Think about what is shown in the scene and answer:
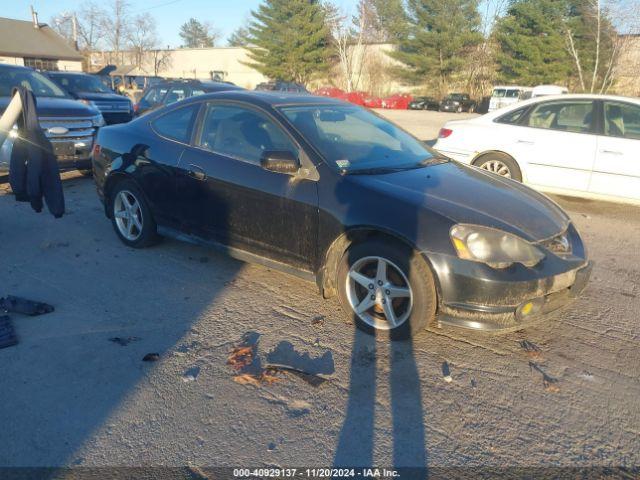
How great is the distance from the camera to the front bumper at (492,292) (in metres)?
3.01

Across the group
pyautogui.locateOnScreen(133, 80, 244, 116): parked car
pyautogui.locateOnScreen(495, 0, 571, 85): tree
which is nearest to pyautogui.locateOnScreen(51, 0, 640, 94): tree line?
pyautogui.locateOnScreen(495, 0, 571, 85): tree

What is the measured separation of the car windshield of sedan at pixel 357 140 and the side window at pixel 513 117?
3.31 meters

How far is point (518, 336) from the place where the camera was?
353cm

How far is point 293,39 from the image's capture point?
54188mm

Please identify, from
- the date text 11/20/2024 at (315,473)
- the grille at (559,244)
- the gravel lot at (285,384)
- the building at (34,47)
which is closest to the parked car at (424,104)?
the building at (34,47)

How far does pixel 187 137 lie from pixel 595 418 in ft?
12.3

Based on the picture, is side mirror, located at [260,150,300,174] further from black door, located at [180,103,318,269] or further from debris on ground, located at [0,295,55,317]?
debris on ground, located at [0,295,55,317]

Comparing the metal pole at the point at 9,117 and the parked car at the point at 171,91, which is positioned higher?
the parked car at the point at 171,91

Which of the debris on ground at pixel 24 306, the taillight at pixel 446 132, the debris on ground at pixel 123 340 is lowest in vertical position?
the debris on ground at pixel 123 340

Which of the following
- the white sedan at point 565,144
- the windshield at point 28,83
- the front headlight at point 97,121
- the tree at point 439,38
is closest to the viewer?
the white sedan at point 565,144

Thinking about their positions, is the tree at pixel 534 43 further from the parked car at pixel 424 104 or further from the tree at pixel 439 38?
the parked car at pixel 424 104

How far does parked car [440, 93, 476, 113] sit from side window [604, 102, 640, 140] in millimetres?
35602

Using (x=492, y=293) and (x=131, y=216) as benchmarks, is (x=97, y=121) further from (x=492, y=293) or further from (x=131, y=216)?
(x=492, y=293)

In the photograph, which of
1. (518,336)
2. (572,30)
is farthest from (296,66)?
(518,336)
